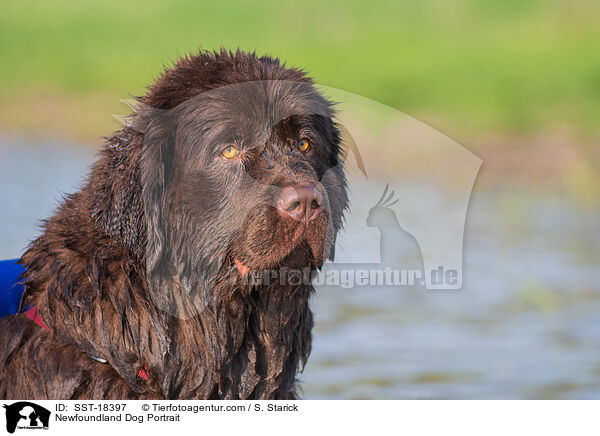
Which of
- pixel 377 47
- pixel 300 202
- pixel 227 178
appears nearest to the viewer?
pixel 300 202

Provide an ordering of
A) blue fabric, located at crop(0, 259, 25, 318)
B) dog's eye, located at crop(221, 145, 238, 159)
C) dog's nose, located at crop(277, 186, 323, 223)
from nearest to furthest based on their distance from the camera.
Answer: dog's nose, located at crop(277, 186, 323, 223)
dog's eye, located at crop(221, 145, 238, 159)
blue fabric, located at crop(0, 259, 25, 318)

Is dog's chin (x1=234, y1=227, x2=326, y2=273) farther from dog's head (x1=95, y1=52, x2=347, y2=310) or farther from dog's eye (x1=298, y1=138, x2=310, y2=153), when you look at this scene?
dog's eye (x1=298, y1=138, x2=310, y2=153)

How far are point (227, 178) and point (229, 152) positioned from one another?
127 millimetres

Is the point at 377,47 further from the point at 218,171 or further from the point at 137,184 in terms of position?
the point at 137,184

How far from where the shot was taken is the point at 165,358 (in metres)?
3.98

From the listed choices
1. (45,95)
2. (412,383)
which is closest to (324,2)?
(45,95)

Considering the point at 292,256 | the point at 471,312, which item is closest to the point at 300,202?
the point at 292,256

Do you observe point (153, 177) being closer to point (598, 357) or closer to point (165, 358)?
point (165, 358)

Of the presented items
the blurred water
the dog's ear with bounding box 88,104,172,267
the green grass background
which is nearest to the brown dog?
the dog's ear with bounding box 88,104,172,267

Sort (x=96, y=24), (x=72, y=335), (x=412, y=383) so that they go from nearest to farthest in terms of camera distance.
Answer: (x=72, y=335) < (x=412, y=383) < (x=96, y=24)

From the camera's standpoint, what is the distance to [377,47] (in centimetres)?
816

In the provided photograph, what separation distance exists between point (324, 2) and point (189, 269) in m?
3.94
